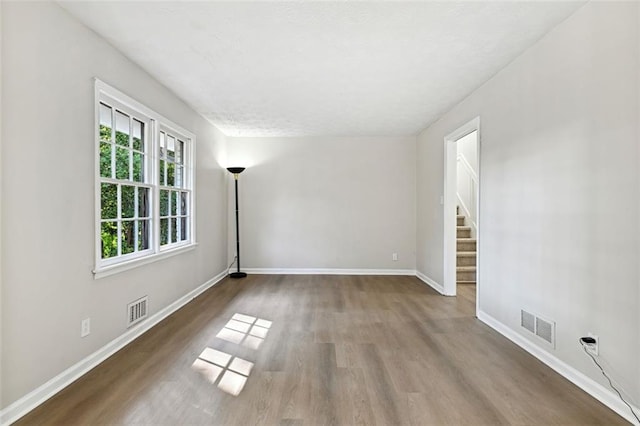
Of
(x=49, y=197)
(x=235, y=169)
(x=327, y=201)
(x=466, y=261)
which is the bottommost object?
(x=466, y=261)

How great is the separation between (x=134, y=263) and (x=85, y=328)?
68 centimetres

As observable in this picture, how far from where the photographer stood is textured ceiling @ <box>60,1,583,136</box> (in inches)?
82.8

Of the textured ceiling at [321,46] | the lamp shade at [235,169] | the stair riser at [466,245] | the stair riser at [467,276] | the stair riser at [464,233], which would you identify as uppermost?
the textured ceiling at [321,46]

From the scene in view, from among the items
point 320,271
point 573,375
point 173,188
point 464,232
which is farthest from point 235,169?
point 573,375

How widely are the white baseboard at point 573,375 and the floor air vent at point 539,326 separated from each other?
0.10 meters

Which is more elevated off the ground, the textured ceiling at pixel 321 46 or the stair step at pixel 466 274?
the textured ceiling at pixel 321 46

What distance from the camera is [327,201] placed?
230 inches

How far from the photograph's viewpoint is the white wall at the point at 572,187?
71.1 inches

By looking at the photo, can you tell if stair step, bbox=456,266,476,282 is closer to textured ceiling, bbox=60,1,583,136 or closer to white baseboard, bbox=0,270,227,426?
textured ceiling, bbox=60,1,583,136

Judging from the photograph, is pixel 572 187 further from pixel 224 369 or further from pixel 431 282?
pixel 431 282

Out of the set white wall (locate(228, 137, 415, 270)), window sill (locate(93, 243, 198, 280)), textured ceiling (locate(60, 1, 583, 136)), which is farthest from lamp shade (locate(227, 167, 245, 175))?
window sill (locate(93, 243, 198, 280))

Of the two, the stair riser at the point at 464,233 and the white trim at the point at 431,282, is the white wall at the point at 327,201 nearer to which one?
the white trim at the point at 431,282

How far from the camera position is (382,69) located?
117 inches

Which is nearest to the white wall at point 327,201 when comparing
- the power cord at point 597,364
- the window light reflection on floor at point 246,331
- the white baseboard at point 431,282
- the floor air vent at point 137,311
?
the white baseboard at point 431,282
